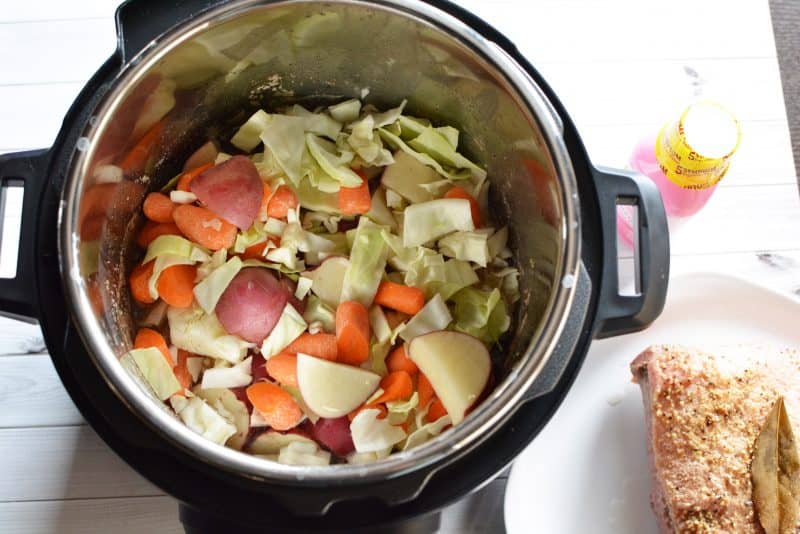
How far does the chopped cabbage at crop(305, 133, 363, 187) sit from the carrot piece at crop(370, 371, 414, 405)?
10.8 inches

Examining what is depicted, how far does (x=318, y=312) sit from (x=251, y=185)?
194mm

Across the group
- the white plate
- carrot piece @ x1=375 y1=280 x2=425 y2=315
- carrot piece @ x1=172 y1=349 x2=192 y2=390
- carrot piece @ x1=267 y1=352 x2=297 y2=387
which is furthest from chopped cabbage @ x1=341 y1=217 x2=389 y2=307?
the white plate

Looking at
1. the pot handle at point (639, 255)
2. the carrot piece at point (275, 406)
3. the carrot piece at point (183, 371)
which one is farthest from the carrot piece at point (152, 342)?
the pot handle at point (639, 255)

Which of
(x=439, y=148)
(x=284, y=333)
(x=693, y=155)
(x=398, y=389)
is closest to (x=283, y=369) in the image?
(x=284, y=333)

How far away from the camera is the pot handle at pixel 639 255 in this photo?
92cm

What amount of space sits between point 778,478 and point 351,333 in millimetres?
613

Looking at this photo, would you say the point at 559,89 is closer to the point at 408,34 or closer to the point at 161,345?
the point at 408,34

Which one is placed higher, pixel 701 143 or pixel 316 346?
pixel 701 143

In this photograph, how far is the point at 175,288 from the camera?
Result: 1.07m

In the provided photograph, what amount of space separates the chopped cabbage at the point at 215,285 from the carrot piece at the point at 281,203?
0.09 m

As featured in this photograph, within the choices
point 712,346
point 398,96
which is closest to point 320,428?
point 398,96

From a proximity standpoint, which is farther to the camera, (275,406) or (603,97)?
(603,97)

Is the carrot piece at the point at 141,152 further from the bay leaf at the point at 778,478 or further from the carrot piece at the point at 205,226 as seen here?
the bay leaf at the point at 778,478

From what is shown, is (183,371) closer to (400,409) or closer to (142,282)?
(142,282)
